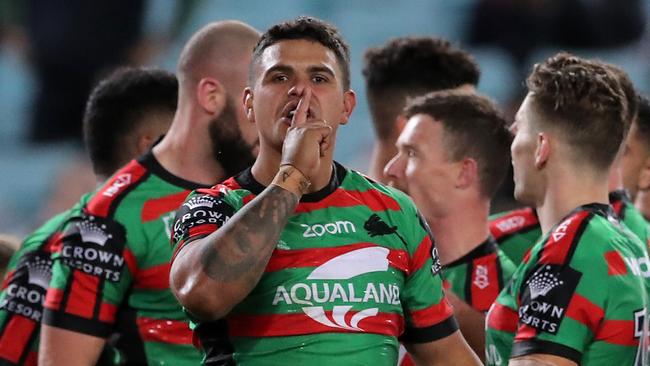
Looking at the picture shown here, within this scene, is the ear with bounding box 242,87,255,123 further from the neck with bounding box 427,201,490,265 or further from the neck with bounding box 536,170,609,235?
the neck with bounding box 427,201,490,265

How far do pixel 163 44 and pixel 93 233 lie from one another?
21.8ft

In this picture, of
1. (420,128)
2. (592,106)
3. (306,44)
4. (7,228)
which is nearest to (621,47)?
(7,228)

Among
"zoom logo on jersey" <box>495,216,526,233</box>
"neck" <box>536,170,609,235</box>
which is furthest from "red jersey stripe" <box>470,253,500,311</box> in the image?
"neck" <box>536,170,609,235</box>

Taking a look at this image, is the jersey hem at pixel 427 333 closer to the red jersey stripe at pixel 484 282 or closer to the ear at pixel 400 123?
the red jersey stripe at pixel 484 282

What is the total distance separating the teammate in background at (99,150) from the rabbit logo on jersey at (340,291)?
1.76 meters

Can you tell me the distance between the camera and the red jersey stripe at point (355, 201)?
3.64 metres

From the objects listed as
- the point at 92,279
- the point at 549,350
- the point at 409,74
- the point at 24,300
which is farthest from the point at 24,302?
the point at 549,350

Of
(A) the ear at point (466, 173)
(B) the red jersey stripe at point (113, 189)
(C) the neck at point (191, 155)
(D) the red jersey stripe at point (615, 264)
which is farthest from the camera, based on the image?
(A) the ear at point (466, 173)

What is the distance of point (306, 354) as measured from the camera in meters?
3.45

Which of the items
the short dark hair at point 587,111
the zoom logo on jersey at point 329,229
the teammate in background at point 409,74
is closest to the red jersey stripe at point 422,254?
the zoom logo on jersey at point 329,229

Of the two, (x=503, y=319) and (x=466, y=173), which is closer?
(x=503, y=319)

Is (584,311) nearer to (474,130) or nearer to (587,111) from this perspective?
(587,111)

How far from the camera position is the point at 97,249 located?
4586 mm

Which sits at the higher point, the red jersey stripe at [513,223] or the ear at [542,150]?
the ear at [542,150]
